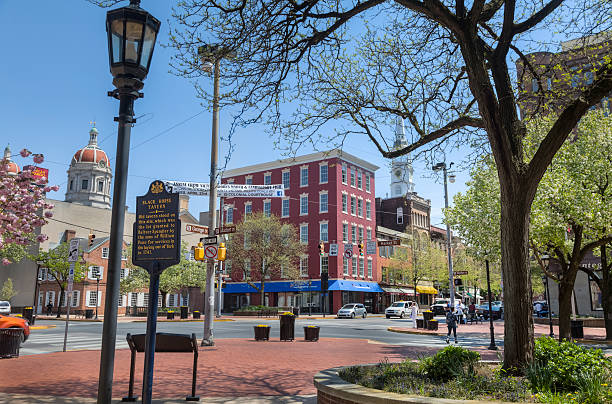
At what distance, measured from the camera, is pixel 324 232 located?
185 feet

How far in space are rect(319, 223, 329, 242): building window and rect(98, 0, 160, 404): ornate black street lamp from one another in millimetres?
50386

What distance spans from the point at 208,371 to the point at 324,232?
148 ft

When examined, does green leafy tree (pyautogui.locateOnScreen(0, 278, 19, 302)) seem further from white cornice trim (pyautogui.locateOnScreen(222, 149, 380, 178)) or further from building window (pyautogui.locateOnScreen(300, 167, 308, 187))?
building window (pyautogui.locateOnScreen(300, 167, 308, 187))

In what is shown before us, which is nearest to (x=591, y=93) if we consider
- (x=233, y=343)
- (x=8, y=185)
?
(x=8, y=185)

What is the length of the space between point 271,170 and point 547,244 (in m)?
42.7

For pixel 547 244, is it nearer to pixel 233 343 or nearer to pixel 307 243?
pixel 233 343

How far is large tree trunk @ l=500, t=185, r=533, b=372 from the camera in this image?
7734 millimetres

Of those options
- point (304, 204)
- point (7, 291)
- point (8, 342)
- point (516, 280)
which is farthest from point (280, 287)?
point (516, 280)

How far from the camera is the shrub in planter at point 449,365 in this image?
748 cm

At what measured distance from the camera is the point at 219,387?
953 cm

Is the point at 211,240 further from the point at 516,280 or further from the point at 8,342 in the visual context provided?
the point at 516,280

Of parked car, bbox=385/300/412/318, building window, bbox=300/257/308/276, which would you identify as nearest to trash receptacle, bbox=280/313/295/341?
parked car, bbox=385/300/412/318

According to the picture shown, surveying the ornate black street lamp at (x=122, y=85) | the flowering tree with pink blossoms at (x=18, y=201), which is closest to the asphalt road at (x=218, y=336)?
the flowering tree with pink blossoms at (x=18, y=201)

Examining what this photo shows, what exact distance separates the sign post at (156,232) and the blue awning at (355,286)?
47662mm
